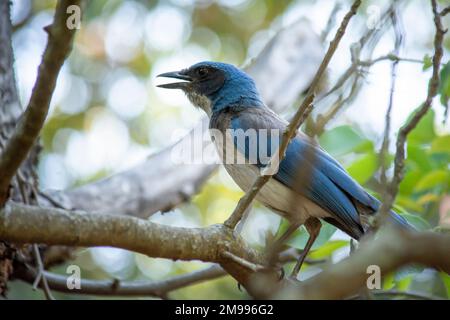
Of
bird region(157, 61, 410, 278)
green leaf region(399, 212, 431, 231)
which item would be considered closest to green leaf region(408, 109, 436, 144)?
bird region(157, 61, 410, 278)

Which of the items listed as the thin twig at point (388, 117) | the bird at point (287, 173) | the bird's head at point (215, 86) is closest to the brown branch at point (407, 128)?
the thin twig at point (388, 117)

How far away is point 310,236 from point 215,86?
1958 mm

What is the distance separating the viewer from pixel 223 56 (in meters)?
9.91

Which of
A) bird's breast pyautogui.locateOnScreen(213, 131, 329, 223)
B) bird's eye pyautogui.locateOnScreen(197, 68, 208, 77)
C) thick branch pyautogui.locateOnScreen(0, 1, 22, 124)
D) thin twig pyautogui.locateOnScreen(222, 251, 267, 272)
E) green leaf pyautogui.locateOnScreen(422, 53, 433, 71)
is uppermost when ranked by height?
bird's eye pyautogui.locateOnScreen(197, 68, 208, 77)

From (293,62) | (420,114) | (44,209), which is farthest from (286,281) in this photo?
(293,62)

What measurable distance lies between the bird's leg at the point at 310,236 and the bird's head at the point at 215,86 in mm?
1267

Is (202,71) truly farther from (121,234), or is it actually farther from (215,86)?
(121,234)

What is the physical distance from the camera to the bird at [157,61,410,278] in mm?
4742

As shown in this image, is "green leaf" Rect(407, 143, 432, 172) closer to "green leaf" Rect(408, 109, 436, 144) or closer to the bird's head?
"green leaf" Rect(408, 109, 436, 144)

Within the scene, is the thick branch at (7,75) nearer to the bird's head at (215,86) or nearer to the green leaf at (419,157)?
the bird's head at (215,86)

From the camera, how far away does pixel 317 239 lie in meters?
4.68

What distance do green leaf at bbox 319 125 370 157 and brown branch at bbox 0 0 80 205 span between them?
2.44m

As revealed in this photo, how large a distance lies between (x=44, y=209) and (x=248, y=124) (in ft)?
8.54

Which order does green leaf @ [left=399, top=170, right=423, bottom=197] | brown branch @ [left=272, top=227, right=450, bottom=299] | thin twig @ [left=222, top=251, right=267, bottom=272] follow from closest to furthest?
brown branch @ [left=272, top=227, right=450, bottom=299] → thin twig @ [left=222, top=251, right=267, bottom=272] → green leaf @ [left=399, top=170, right=423, bottom=197]
